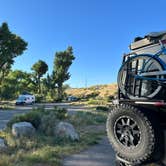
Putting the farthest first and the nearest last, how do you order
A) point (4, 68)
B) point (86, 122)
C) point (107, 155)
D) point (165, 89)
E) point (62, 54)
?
point (62, 54) < point (4, 68) < point (86, 122) < point (107, 155) < point (165, 89)

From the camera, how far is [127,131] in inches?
204

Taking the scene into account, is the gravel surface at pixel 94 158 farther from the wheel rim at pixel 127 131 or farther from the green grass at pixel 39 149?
the wheel rim at pixel 127 131

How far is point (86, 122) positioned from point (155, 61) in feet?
48.4

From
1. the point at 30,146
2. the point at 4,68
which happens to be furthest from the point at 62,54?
the point at 30,146

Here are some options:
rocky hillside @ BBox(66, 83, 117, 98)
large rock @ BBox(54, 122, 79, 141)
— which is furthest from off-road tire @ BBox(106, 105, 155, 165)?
rocky hillside @ BBox(66, 83, 117, 98)

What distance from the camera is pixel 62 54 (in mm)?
70750

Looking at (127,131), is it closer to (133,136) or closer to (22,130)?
(133,136)

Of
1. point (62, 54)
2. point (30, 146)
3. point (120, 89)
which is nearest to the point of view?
point (120, 89)

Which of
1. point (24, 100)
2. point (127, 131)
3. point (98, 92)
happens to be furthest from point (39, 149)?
point (98, 92)

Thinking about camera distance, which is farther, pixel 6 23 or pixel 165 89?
pixel 6 23

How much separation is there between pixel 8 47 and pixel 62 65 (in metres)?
22.2

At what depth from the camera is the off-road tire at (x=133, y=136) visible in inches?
188

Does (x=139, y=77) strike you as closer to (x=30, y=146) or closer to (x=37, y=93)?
(x=30, y=146)

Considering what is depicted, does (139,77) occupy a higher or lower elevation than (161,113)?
higher
